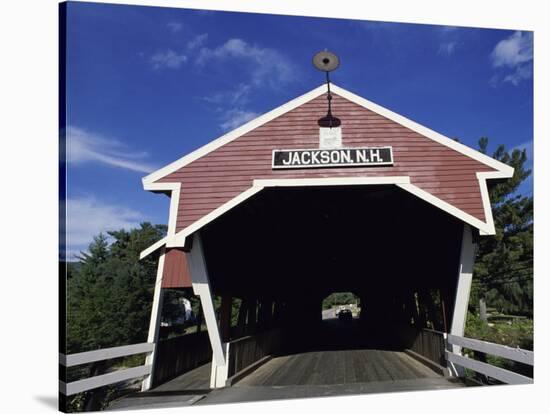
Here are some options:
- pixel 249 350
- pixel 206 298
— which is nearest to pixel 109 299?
pixel 249 350

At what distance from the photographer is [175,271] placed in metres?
12.5

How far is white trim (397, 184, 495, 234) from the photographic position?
845cm

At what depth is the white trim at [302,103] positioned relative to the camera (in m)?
8.84

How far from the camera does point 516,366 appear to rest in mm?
11719

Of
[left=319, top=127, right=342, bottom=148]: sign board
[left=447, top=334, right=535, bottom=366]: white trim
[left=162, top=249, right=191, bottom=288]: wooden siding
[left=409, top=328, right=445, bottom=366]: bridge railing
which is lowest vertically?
[left=409, top=328, right=445, bottom=366]: bridge railing

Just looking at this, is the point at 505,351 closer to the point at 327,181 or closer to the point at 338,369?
the point at 327,181

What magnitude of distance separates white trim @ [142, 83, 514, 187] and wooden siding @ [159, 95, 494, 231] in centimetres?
7

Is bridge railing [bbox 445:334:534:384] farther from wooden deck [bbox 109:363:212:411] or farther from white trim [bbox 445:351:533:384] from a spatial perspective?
wooden deck [bbox 109:363:212:411]

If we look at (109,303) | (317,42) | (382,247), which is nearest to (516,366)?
(382,247)

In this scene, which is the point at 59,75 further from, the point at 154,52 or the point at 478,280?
the point at 478,280

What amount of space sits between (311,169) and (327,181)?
374 mm

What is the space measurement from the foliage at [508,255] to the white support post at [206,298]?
30.1 ft

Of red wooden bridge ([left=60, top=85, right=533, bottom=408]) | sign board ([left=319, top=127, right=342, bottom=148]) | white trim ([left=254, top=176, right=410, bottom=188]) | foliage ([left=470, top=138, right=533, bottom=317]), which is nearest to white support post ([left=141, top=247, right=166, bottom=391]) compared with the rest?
red wooden bridge ([left=60, top=85, right=533, bottom=408])

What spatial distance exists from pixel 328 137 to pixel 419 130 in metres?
1.63
